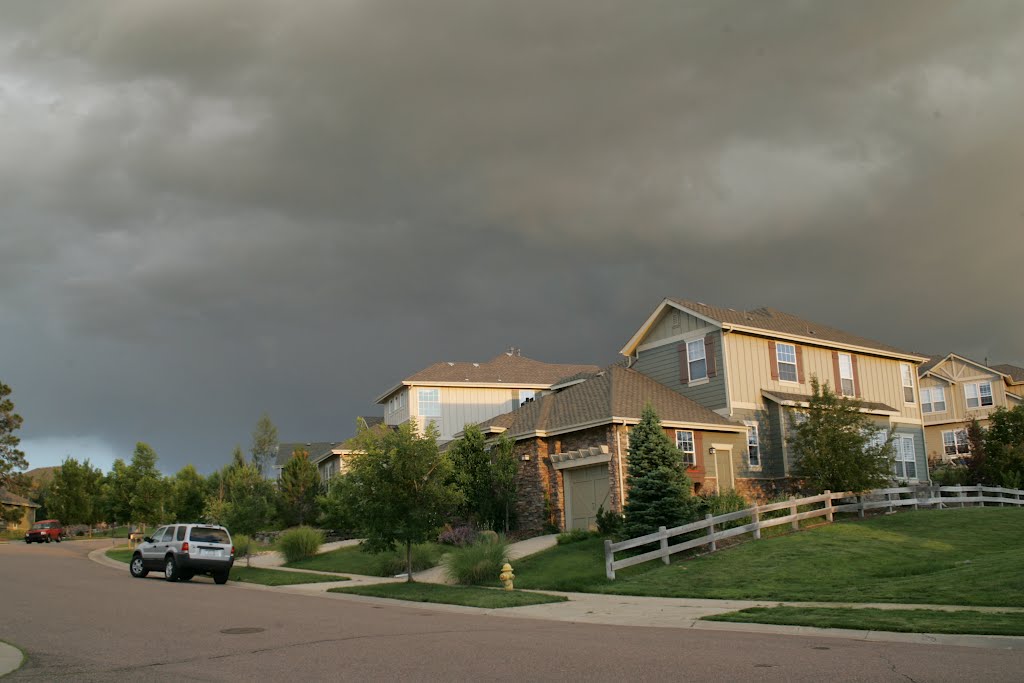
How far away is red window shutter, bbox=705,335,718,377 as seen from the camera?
1292 inches

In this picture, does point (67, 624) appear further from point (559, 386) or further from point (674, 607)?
point (559, 386)

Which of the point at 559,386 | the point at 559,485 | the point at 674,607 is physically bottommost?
the point at 674,607

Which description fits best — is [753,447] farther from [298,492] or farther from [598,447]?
[298,492]

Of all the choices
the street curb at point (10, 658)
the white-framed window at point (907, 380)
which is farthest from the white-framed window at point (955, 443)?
the street curb at point (10, 658)

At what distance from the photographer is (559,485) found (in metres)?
31.3

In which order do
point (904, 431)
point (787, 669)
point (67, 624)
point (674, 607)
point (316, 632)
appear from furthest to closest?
1. point (904, 431)
2. point (674, 607)
3. point (67, 624)
4. point (316, 632)
5. point (787, 669)

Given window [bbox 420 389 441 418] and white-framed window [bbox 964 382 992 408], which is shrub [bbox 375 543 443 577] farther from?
white-framed window [bbox 964 382 992 408]

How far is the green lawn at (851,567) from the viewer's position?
51.4 ft

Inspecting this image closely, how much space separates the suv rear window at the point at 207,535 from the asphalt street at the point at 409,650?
856cm

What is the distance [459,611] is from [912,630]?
8.46 meters

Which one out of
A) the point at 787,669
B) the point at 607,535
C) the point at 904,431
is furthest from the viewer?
the point at 904,431

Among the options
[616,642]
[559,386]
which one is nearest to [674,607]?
[616,642]

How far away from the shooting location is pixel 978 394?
5562cm

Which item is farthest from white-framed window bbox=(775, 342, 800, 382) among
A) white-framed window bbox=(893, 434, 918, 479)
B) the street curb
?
the street curb
